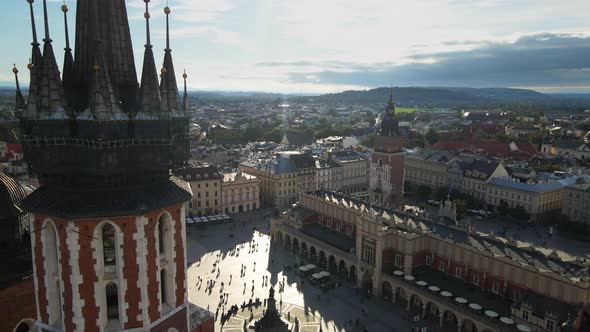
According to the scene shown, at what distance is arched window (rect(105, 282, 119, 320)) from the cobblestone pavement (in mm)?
38500

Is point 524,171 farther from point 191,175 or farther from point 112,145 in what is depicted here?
point 112,145

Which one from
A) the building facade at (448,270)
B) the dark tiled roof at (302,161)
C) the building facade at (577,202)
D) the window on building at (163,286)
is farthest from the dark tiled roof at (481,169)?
the window on building at (163,286)

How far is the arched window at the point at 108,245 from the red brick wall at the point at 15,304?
36.1 feet

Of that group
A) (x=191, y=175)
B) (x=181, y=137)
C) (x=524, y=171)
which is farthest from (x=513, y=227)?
(x=181, y=137)

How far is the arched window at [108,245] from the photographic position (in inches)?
632

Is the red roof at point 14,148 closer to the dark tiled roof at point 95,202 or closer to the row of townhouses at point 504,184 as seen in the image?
the row of townhouses at point 504,184

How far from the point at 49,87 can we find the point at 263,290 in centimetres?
5257

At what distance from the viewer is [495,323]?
4791 centimetres

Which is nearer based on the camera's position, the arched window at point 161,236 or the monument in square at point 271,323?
the arched window at point 161,236

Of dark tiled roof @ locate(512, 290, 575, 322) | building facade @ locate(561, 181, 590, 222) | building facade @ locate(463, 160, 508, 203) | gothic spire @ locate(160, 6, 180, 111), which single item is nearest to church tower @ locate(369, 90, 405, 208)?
building facade @ locate(463, 160, 508, 203)

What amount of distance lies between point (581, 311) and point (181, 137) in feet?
152

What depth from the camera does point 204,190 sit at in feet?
327

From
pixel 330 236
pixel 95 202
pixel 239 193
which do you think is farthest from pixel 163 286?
pixel 239 193

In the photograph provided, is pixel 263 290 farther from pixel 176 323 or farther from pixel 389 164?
pixel 176 323
